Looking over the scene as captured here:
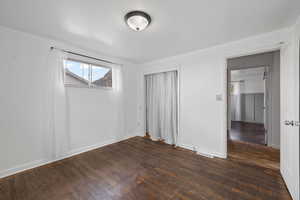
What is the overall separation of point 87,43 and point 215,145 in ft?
11.8

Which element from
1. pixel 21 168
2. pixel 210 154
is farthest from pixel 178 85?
pixel 21 168

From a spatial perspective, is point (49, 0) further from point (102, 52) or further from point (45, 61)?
point (102, 52)

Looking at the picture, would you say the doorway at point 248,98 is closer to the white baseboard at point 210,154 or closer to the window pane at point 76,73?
the white baseboard at point 210,154

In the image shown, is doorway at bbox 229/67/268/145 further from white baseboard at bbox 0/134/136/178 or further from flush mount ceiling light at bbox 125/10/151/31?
white baseboard at bbox 0/134/136/178

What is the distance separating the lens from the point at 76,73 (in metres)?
2.80

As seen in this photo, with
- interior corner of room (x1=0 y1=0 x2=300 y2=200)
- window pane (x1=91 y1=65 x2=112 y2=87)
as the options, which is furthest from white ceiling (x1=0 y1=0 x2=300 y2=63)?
window pane (x1=91 y1=65 x2=112 y2=87)

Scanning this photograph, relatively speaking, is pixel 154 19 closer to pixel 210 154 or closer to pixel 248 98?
pixel 210 154

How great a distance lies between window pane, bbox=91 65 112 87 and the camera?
10.2 feet

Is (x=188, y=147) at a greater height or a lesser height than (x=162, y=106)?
lesser

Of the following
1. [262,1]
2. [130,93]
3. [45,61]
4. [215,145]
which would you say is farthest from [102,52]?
[215,145]

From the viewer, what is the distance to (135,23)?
5.54ft

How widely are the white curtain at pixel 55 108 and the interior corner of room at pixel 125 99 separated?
0.02 m

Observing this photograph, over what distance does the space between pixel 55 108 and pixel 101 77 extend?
4.33 feet

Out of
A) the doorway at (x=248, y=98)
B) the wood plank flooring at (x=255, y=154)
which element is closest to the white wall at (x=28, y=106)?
the wood plank flooring at (x=255, y=154)
